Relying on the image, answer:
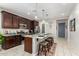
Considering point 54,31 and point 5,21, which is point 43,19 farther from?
point 5,21

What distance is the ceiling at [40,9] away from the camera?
237 cm

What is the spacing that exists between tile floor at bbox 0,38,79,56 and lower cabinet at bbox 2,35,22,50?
3.9 inches

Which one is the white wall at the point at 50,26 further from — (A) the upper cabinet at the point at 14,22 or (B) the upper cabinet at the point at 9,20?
(B) the upper cabinet at the point at 9,20

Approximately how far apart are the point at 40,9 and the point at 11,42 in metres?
1.13

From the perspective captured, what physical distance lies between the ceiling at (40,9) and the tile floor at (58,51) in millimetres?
692

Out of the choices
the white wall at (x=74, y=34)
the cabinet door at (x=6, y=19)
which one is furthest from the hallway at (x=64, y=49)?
the cabinet door at (x=6, y=19)

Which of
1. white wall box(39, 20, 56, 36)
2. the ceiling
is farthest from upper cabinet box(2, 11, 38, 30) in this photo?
white wall box(39, 20, 56, 36)

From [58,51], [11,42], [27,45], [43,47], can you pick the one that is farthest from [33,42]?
[58,51]

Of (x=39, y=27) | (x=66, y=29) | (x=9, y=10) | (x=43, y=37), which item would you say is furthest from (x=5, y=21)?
(x=66, y=29)

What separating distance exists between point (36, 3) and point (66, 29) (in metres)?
1.05

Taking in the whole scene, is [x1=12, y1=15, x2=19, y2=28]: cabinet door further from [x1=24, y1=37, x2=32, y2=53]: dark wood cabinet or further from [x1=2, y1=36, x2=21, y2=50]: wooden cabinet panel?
[x1=24, y1=37, x2=32, y2=53]: dark wood cabinet

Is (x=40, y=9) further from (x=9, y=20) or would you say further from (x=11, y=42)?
(x=11, y=42)

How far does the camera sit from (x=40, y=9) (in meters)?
2.42

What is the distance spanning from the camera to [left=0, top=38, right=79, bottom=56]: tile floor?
2388 millimetres
